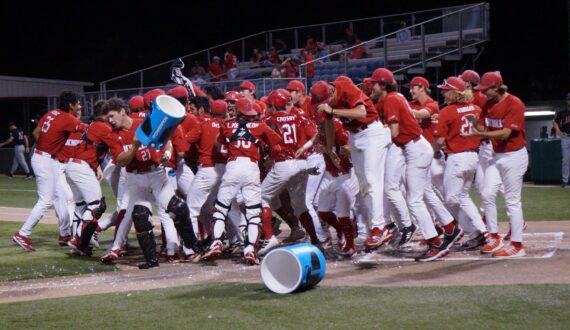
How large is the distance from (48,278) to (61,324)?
2791 mm

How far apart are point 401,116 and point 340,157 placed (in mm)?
1049

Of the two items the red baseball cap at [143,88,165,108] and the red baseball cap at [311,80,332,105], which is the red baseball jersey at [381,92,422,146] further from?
the red baseball cap at [143,88,165,108]

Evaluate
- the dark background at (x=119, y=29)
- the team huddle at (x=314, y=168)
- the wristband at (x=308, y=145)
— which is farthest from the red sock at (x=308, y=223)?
the dark background at (x=119, y=29)

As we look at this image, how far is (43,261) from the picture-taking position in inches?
412

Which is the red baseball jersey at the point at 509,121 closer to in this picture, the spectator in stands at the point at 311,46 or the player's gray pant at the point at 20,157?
the spectator in stands at the point at 311,46

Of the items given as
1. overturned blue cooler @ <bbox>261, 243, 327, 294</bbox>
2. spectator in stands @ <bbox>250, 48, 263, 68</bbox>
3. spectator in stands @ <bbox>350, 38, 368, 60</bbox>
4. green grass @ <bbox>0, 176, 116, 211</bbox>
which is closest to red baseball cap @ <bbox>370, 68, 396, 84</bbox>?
overturned blue cooler @ <bbox>261, 243, 327, 294</bbox>

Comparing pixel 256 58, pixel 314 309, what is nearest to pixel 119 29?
pixel 256 58

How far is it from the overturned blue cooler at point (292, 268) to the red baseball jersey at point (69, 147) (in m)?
4.99

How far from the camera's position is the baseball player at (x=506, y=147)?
919 centimetres

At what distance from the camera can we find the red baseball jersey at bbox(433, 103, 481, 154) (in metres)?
9.94

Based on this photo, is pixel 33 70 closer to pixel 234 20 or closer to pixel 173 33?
pixel 173 33

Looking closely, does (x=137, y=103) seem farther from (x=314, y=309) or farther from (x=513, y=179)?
(x=314, y=309)

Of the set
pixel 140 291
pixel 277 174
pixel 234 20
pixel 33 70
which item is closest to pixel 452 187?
pixel 277 174

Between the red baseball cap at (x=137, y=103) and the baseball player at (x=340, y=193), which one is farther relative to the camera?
the red baseball cap at (x=137, y=103)
